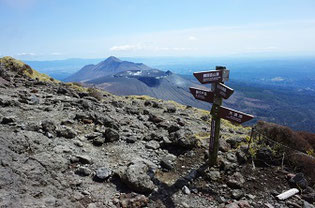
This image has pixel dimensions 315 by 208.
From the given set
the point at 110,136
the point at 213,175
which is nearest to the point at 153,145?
the point at 110,136

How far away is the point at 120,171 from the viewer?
781cm

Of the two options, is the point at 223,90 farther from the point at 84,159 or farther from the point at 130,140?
the point at 84,159

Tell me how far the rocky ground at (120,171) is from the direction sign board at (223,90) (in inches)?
121

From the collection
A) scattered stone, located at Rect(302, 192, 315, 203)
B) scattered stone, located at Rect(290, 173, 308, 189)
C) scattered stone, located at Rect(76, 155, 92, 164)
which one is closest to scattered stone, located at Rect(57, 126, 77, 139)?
scattered stone, located at Rect(76, 155, 92, 164)

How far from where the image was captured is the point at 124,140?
11406 mm

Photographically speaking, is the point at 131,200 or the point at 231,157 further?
the point at 231,157

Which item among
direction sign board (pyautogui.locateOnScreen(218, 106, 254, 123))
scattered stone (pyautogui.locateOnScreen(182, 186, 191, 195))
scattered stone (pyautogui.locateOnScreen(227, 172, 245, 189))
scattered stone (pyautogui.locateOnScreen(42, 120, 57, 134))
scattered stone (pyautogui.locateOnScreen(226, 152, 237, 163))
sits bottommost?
scattered stone (pyautogui.locateOnScreen(182, 186, 191, 195))

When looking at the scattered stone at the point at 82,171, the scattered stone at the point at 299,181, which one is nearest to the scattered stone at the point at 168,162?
the scattered stone at the point at 82,171

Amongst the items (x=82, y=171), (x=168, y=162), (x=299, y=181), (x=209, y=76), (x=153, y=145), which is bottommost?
(x=299, y=181)

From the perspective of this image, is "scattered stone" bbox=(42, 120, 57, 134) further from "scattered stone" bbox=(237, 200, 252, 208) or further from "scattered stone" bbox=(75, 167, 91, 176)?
"scattered stone" bbox=(237, 200, 252, 208)

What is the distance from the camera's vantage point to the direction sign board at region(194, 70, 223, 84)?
831cm

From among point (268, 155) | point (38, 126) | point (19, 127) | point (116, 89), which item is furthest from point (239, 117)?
point (116, 89)

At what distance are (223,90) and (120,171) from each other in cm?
520

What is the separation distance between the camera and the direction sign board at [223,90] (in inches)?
318
